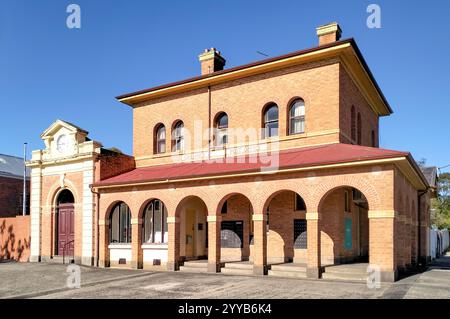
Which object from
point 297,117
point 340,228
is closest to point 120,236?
point 297,117

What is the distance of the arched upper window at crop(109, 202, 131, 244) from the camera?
20.6 meters

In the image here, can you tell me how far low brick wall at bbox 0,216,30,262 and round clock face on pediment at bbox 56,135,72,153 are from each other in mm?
4417

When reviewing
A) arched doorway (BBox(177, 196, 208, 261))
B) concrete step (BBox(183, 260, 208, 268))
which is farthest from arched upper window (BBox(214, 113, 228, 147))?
concrete step (BBox(183, 260, 208, 268))

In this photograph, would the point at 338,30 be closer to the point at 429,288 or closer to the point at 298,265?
the point at 298,265

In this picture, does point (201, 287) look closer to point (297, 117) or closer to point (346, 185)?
point (346, 185)

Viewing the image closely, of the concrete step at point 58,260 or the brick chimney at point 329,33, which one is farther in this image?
the concrete step at point 58,260

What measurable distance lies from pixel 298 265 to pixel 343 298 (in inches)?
193

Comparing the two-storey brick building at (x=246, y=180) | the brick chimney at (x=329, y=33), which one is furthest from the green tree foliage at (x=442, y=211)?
the brick chimney at (x=329, y=33)

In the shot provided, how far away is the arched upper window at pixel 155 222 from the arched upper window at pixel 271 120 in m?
5.82

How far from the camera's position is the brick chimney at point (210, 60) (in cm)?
2170

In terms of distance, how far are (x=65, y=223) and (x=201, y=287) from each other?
10790mm

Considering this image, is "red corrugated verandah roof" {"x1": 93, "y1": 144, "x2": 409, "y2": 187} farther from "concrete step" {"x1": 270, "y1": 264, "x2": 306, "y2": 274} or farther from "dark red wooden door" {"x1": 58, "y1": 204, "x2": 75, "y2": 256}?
"concrete step" {"x1": 270, "y1": 264, "x2": 306, "y2": 274}

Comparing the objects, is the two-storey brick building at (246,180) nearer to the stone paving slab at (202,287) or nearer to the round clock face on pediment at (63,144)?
the round clock face on pediment at (63,144)
